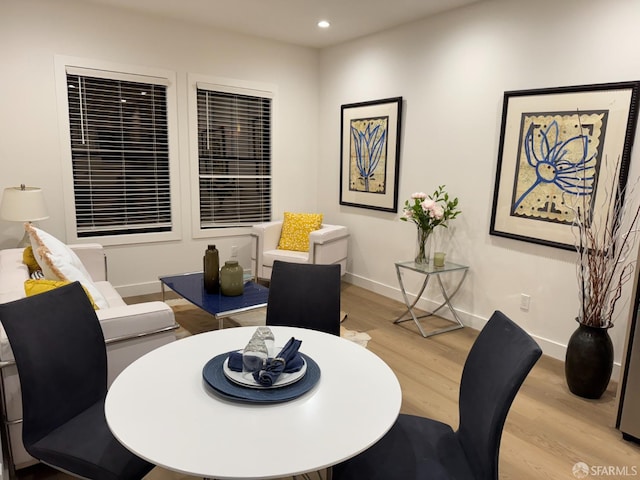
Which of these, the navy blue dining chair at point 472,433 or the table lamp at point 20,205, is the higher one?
the table lamp at point 20,205

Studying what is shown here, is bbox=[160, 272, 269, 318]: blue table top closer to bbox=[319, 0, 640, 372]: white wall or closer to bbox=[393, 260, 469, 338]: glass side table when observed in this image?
bbox=[393, 260, 469, 338]: glass side table

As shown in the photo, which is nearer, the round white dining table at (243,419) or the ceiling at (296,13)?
the round white dining table at (243,419)

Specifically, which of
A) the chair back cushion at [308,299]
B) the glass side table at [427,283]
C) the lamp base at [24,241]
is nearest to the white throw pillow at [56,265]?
the chair back cushion at [308,299]

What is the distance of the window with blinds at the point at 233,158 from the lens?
15.7ft

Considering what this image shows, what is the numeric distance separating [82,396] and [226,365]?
699 millimetres

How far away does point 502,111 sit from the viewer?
3.49m

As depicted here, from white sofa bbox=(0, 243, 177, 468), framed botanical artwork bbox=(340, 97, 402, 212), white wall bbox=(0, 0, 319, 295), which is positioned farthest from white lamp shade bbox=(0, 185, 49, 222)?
framed botanical artwork bbox=(340, 97, 402, 212)

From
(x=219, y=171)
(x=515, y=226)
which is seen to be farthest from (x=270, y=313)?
(x=219, y=171)

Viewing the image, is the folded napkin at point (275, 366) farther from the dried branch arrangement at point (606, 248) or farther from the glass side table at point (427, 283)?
the glass side table at point (427, 283)

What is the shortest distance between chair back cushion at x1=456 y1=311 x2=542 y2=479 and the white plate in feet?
1.96

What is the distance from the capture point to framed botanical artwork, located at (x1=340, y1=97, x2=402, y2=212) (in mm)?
4477

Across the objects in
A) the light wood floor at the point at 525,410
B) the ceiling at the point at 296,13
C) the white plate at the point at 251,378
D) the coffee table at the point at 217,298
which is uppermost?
the ceiling at the point at 296,13

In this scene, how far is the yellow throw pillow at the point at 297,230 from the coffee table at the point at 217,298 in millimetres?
1327

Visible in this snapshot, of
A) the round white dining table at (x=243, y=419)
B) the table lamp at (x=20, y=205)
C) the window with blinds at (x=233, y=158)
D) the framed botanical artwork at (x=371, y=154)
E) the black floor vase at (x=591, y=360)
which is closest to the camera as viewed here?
the round white dining table at (x=243, y=419)
